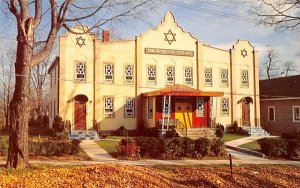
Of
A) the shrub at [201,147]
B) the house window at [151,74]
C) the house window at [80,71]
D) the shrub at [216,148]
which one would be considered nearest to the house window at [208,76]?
the house window at [151,74]

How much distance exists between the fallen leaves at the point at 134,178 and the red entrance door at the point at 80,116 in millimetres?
16641

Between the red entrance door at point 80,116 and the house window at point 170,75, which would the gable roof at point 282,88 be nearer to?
the house window at point 170,75

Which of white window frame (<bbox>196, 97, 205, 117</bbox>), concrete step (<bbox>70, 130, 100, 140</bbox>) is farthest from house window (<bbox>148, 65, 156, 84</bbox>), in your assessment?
concrete step (<bbox>70, 130, 100, 140</bbox>)

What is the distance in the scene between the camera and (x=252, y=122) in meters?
35.6

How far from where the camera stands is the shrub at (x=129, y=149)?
56.2 feet

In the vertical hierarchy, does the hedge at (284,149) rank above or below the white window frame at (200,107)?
below

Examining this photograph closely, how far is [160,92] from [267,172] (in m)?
14.3

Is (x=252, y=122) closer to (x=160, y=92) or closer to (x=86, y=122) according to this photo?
→ (x=160, y=92)

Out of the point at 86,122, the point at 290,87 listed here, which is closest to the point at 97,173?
the point at 86,122

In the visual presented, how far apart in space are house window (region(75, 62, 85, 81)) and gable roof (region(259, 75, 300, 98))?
20.9 metres

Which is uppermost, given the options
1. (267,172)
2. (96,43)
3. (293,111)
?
(96,43)

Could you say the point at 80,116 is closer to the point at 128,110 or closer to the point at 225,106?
the point at 128,110

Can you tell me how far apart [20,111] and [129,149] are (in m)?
6.26

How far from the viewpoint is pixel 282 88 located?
39.2 meters
